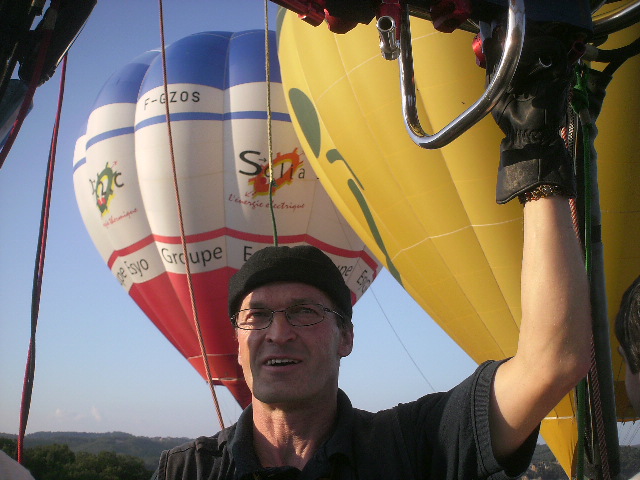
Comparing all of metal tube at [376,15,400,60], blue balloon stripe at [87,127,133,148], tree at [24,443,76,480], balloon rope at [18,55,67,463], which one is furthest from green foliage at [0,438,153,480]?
metal tube at [376,15,400,60]

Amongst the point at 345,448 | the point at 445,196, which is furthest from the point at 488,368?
the point at 445,196

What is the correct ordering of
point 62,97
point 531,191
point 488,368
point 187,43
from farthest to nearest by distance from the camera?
point 187,43 → point 62,97 → point 488,368 → point 531,191

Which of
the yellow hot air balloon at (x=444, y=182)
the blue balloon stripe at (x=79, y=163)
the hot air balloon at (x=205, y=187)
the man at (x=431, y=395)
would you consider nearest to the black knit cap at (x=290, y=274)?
the man at (x=431, y=395)

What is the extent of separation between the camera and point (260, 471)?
1.40 metres

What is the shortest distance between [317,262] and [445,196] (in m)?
3.53

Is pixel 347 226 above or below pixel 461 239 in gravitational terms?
above

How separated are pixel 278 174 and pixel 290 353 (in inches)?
256

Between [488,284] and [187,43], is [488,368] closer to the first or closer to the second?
[488,284]

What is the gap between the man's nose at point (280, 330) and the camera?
151 centimetres

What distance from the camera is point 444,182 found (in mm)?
4992

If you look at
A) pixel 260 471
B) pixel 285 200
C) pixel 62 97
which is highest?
pixel 285 200

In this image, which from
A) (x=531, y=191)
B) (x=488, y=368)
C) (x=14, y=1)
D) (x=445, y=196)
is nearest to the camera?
(x=14, y=1)

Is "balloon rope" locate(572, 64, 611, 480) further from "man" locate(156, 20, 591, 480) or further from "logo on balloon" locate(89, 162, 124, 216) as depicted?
"logo on balloon" locate(89, 162, 124, 216)

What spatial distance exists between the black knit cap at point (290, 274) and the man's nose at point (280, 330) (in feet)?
0.30
